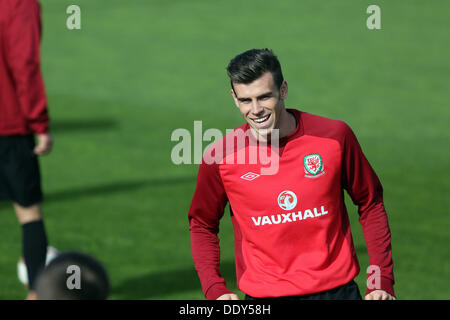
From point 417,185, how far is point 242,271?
7936mm

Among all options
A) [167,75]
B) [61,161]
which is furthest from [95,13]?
[61,161]

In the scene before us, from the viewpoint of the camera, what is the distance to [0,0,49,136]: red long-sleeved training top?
626 cm

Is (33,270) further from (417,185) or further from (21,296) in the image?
(417,185)

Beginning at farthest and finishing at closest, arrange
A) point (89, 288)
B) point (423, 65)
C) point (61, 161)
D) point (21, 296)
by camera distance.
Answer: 1. point (423, 65)
2. point (61, 161)
3. point (21, 296)
4. point (89, 288)

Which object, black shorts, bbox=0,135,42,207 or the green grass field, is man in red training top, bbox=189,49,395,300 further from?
the green grass field

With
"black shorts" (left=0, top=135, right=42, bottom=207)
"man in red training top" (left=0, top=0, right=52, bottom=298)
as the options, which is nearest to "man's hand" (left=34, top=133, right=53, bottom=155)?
"man in red training top" (left=0, top=0, right=52, bottom=298)

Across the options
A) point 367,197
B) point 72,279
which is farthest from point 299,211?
point 72,279

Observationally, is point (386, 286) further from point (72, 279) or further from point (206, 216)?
point (72, 279)

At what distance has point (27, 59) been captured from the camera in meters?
6.27

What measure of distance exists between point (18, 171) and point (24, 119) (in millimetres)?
393

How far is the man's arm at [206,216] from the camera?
421cm

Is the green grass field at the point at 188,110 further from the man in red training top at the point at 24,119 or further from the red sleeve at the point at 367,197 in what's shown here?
the red sleeve at the point at 367,197

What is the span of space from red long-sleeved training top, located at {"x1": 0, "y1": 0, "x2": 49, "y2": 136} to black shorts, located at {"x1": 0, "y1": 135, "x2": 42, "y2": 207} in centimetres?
9
